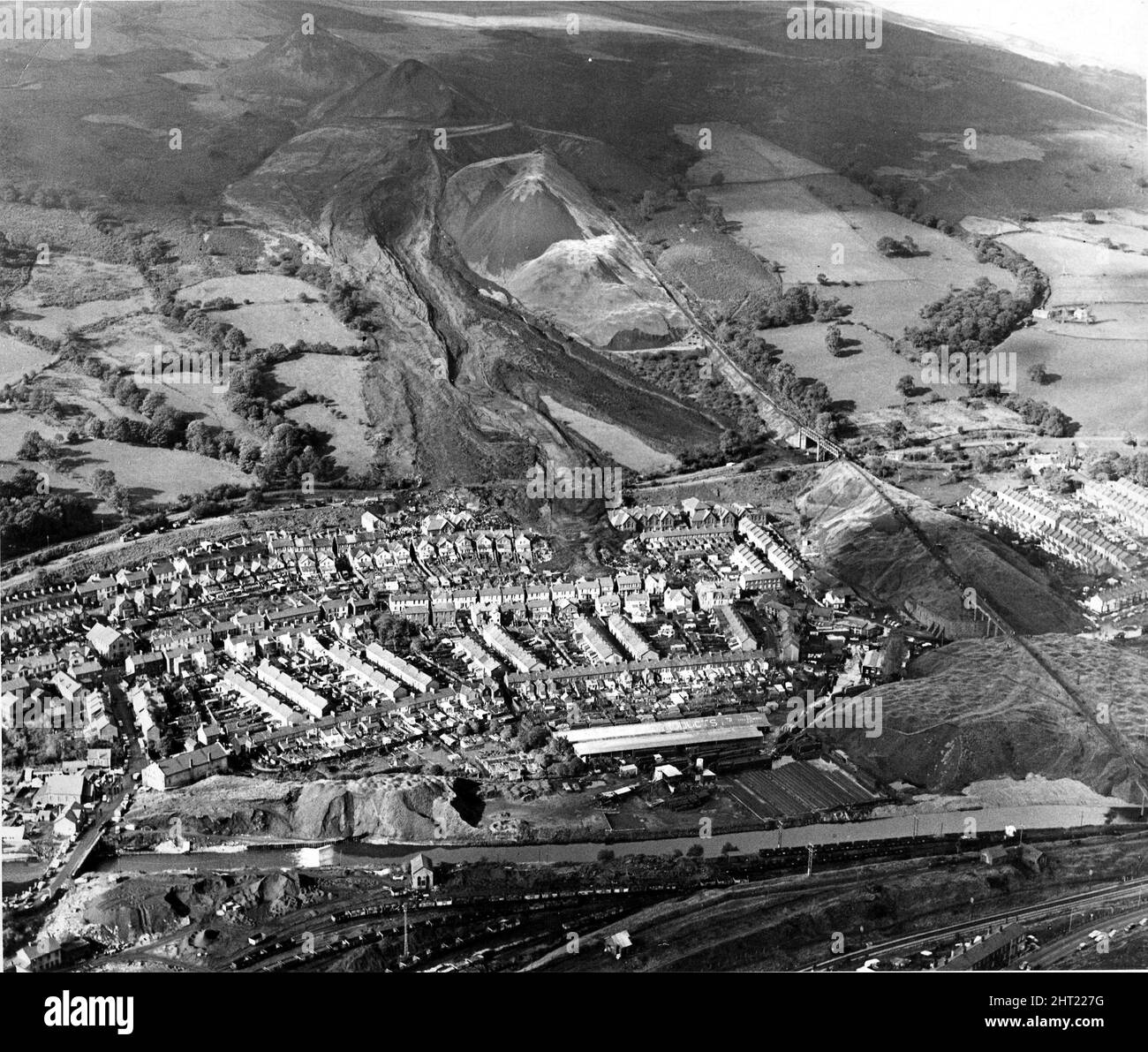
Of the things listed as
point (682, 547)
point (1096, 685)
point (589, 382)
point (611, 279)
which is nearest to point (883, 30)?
point (611, 279)

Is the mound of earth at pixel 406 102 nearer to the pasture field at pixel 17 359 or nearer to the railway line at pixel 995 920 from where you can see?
the pasture field at pixel 17 359

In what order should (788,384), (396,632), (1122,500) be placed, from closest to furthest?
1. (396,632)
2. (1122,500)
3. (788,384)

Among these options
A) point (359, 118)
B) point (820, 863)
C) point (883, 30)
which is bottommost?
point (820, 863)

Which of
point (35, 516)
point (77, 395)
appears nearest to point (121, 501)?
point (35, 516)

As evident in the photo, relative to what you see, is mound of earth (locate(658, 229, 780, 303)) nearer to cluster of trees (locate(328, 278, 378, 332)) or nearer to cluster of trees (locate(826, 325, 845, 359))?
cluster of trees (locate(826, 325, 845, 359))

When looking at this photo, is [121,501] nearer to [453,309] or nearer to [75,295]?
[75,295]

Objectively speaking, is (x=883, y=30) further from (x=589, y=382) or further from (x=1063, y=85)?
(x=589, y=382)

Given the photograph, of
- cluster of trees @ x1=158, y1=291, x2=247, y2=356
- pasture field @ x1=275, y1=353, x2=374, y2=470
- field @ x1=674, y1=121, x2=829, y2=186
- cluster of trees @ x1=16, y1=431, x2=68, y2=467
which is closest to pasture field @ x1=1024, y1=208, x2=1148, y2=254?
field @ x1=674, y1=121, x2=829, y2=186
